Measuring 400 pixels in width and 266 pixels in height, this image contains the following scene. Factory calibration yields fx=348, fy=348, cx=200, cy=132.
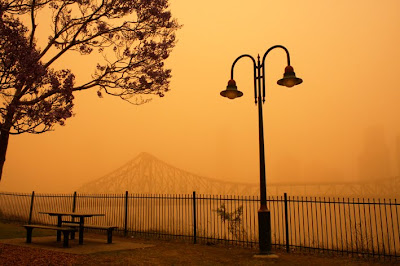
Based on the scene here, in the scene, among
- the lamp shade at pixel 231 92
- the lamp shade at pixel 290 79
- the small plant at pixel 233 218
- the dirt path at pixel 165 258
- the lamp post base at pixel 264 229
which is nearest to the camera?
the dirt path at pixel 165 258

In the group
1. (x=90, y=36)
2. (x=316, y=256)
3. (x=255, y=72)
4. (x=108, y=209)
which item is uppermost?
(x=90, y=36)

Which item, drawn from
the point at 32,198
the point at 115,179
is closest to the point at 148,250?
the point at 32,198

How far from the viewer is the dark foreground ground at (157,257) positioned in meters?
7.90

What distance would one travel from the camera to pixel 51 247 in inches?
382

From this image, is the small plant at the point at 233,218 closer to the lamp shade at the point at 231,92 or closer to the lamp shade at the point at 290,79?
the lamp shade at the point at 231,92

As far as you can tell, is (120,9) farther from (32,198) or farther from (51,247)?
(32,198)

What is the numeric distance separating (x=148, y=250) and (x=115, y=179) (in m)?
81.0

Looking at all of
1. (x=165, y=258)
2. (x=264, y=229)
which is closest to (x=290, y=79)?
(x=264, y=229)

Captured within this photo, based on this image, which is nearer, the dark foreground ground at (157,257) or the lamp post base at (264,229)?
the dark foreground ground at (157,257)

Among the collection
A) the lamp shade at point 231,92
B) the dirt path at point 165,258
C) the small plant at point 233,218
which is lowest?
the dirt path at point 165,258

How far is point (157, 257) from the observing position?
29.1 ft

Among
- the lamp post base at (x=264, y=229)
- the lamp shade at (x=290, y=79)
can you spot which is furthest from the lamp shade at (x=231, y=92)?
the lamp post base at (x=264, y=229)

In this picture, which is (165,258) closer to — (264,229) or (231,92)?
(264,229)

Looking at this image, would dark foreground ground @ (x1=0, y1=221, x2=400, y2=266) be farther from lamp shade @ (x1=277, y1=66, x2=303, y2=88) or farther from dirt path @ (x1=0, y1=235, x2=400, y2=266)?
lamp shade @ (x1=277, y1=66, x2=303, y2=88)
